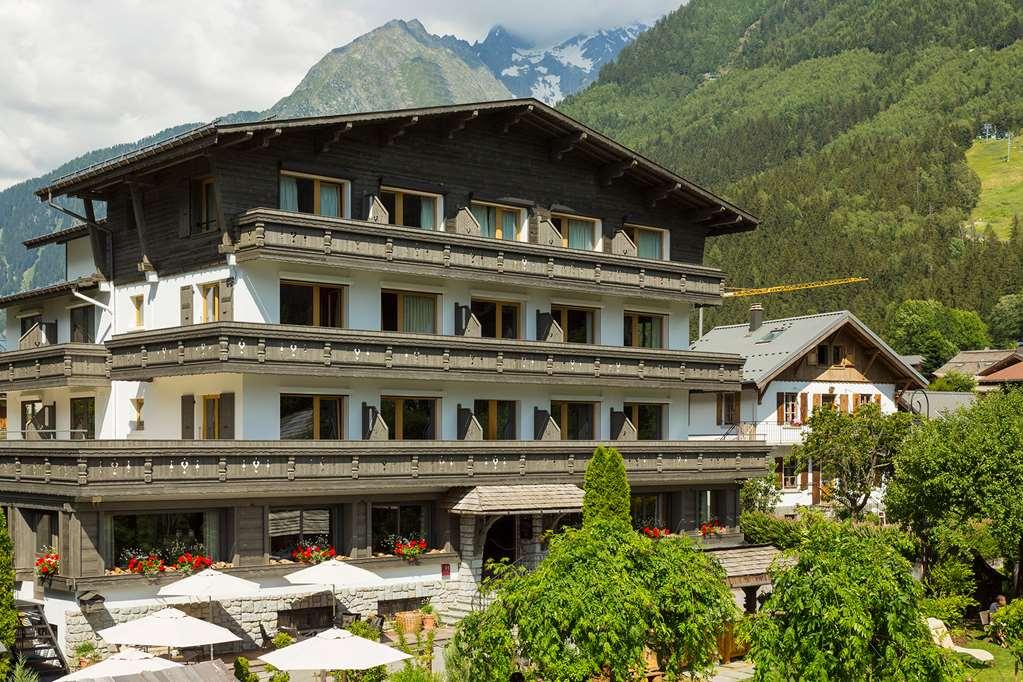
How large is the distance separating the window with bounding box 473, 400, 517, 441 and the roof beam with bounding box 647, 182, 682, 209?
909 centimetres

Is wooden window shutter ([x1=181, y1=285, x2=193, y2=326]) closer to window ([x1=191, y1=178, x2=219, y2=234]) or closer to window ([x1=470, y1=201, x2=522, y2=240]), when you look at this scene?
window ([x1=191, y1=178, x2=219, y2=234])

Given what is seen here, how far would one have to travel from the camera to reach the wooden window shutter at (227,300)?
1463 inches

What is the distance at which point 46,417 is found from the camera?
4419 centimetres

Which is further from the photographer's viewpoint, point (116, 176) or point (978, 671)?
point (116, 176)

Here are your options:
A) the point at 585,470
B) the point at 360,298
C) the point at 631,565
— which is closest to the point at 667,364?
the point at 585,470

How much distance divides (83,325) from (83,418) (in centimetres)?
344

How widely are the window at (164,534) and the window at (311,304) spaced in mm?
6083

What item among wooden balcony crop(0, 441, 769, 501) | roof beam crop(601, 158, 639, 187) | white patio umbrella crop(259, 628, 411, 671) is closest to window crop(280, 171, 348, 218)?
wooden balcony crop(0, 441, 769, 501)

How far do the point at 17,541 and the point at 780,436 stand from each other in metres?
33.4

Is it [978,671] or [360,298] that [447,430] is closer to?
[360,298]

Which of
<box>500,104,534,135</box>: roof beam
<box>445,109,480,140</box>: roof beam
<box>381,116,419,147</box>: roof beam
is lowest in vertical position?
<box>381,116,419,147</box>: roof beam

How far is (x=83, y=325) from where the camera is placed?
44.2 meters

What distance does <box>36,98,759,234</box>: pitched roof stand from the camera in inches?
1419

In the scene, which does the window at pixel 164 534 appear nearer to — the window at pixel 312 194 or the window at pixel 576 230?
the window at pixel 312 194
